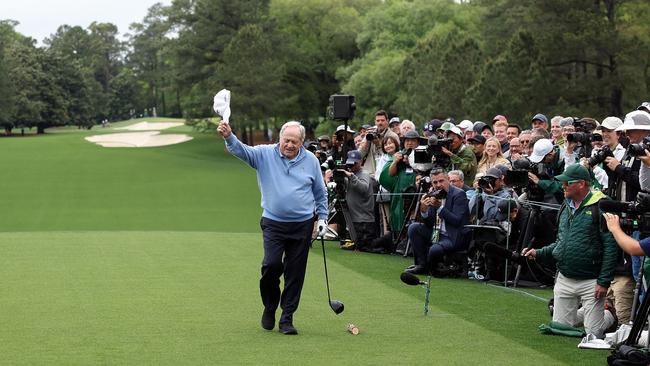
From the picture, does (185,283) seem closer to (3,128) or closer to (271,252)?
(271,252)

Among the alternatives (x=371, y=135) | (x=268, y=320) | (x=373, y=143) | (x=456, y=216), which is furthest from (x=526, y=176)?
(x=373, y=143)

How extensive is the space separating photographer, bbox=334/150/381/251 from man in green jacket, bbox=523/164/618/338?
8392 millimetres

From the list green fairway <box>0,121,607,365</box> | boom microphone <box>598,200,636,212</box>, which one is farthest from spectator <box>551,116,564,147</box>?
boom microphone <box>598,200,636,212</box>

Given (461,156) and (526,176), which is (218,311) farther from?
(461,156)

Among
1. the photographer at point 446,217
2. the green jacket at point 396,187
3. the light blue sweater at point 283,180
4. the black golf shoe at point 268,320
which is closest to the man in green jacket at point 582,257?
the light blue sweater at point 283,180

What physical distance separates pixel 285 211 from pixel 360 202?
27.9ft

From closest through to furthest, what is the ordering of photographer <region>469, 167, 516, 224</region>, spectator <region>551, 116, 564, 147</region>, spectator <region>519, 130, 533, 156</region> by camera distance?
1. photographer <region>469, 167, 516, 224</region>
2. spectator <region>551, 116, 564, 147</region>
3. spectator <region>519, 130, 533, 156</region>

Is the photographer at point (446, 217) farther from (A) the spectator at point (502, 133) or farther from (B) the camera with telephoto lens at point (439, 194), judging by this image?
(A) the spectator at point (502, 133)

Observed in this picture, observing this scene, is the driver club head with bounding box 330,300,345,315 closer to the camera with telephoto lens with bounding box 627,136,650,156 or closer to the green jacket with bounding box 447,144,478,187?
the camera with telephoto lens with bounding box 627,136,650,156

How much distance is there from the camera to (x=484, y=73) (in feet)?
158

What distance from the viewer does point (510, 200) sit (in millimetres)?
14016

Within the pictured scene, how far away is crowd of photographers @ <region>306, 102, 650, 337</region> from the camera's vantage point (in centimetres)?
1018

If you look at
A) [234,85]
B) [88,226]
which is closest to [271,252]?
[88,226]

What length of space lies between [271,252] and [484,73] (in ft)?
127
